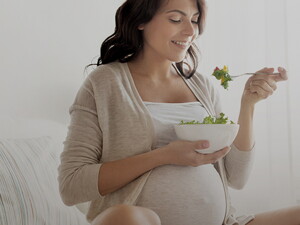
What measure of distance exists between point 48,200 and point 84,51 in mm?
877

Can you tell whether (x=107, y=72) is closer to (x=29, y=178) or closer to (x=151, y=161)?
(x=151, y=161)

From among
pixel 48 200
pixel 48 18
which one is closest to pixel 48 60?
pixel 48 18

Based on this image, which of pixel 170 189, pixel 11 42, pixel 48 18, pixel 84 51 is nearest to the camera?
pixel 170 189

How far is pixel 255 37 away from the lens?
2771 mm

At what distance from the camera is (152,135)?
1.41 meters

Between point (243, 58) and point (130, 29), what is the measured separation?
1.33m

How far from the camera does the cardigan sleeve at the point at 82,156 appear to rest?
135 cm

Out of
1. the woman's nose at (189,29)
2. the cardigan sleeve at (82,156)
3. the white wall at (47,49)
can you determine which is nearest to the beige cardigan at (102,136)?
the cardigan sleeve at (82,156)

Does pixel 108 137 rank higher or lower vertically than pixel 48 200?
higher

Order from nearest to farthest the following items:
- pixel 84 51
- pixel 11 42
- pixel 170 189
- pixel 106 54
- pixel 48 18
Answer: pixel 170 189, pixel 106 54, pixel 11 42, pixel 48 18, pixel 84 51

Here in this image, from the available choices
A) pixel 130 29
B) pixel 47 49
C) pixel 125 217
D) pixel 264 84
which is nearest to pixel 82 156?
pixel 125 217

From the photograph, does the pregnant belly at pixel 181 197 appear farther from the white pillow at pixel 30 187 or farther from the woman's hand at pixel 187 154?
the white pillow at pixel 30 187

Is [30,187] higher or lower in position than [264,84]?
lower

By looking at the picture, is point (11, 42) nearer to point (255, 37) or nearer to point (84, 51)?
point (84, 51)
